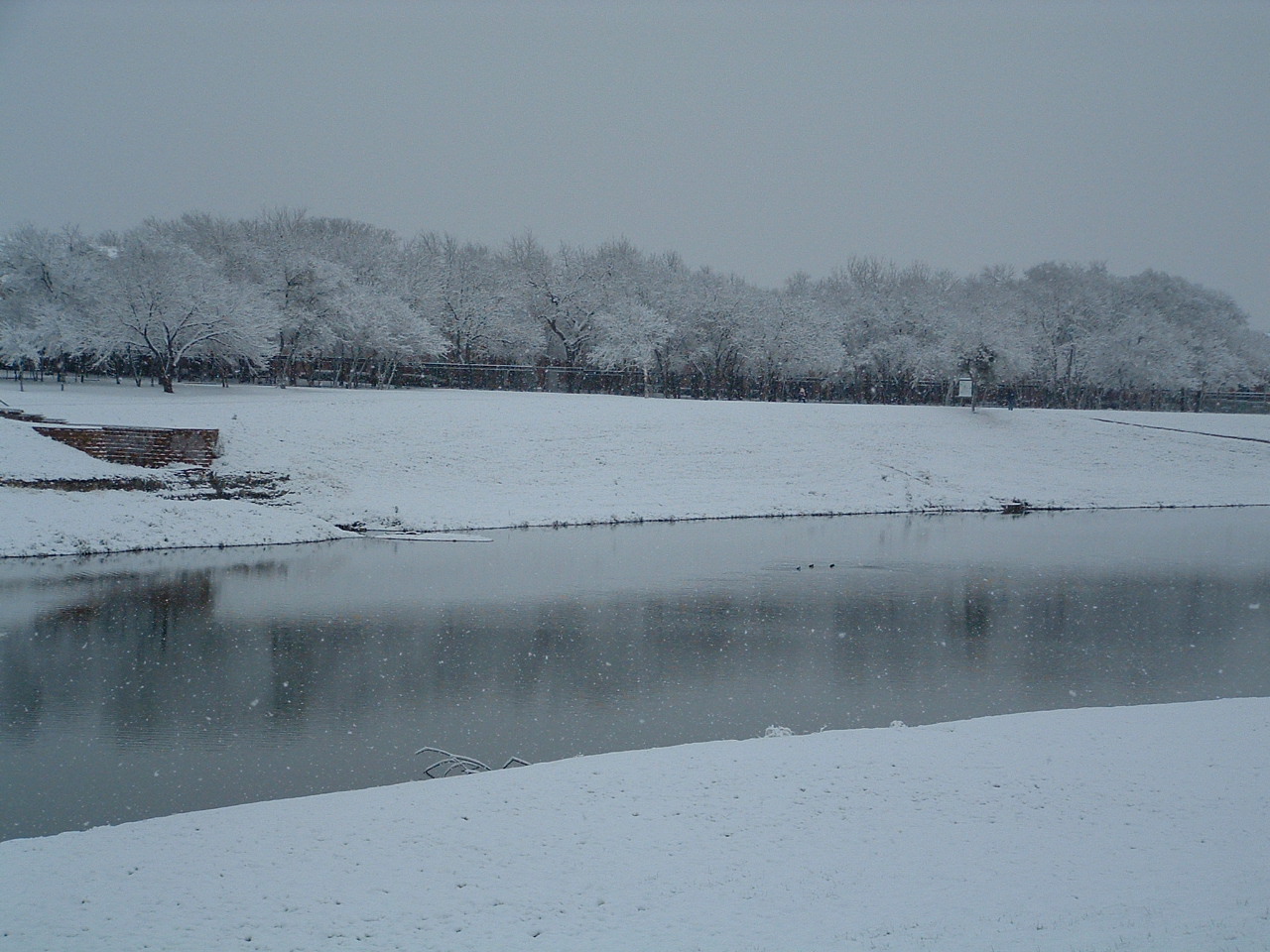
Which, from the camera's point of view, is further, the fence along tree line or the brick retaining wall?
the fence along tree line

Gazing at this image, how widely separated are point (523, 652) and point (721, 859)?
6988 mm

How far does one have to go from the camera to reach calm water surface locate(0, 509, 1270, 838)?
379 inches

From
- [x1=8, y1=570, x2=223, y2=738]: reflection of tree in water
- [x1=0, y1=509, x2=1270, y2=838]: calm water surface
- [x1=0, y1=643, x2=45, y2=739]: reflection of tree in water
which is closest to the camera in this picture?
[x1=0, y1=509, x2=1270, y2=838]: calm water surface

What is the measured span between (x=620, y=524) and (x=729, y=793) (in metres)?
Result: 19.7

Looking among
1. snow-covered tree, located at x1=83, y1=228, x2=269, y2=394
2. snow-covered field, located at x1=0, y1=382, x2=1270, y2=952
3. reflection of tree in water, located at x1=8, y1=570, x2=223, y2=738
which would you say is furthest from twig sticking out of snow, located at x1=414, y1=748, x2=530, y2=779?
snow-covered tree, located at x1=83, y1=228, x2=269, y2=394

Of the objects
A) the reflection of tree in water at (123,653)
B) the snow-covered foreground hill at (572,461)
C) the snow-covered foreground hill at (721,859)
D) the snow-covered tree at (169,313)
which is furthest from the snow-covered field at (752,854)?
the snow-covered tree at (169,313)

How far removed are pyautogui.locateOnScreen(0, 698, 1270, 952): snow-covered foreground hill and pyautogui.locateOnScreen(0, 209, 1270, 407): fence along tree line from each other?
35.0m

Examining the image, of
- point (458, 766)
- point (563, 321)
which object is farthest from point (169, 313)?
point (458, 766)

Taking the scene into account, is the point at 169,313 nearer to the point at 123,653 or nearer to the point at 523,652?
the point at 123,653

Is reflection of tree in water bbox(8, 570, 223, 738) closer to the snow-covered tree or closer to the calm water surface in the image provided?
the calm water surface

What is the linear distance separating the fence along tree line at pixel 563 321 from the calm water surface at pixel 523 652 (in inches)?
905

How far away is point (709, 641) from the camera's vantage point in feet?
47.0

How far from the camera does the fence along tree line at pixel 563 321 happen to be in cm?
4016

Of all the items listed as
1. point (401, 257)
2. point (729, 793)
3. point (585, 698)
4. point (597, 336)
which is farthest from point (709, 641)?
point (401, 257)
